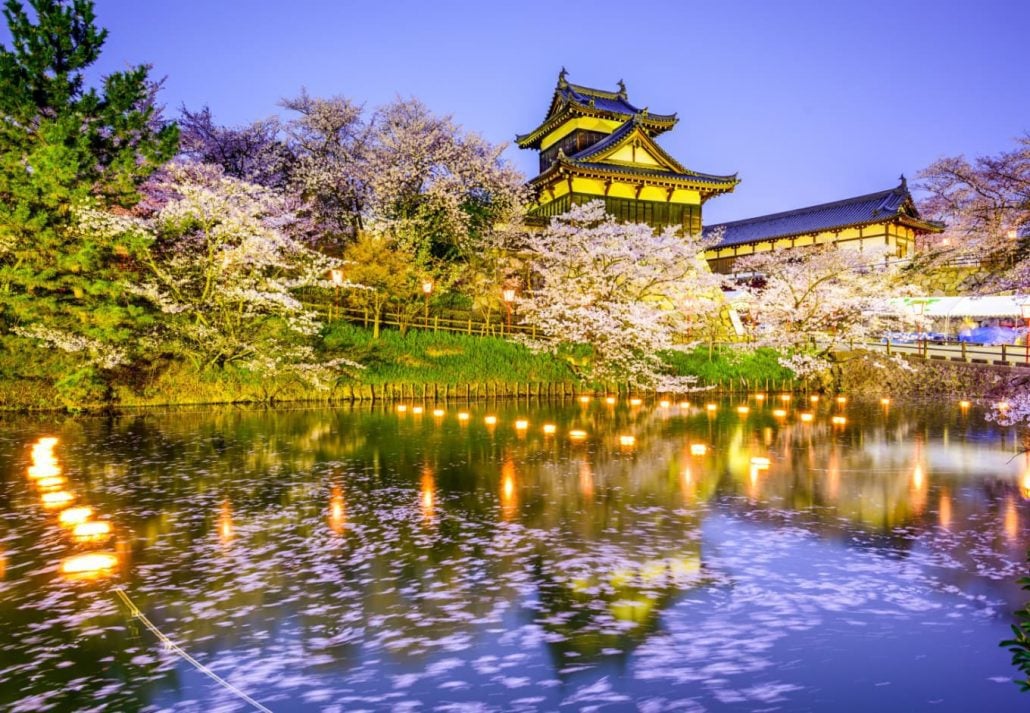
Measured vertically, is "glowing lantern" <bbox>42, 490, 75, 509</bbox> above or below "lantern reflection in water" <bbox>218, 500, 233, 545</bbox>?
above

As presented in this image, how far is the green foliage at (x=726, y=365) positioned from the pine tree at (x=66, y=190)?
20.5 m

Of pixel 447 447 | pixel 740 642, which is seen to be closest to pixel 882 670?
pixel 740 642

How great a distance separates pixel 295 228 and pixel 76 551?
21212mm

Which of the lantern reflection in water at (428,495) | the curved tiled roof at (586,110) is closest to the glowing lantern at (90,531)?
the lantern reflection in water at (428,495)

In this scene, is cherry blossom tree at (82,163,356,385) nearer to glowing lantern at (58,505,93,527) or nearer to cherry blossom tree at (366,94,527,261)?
cherry blossom tree at (366,94,527,261)

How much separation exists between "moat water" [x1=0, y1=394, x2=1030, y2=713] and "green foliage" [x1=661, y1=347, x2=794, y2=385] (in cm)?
1386

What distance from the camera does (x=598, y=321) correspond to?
23938 millimetres

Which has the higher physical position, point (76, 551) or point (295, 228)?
point (295, 228)

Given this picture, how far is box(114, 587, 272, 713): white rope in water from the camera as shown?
4621mm

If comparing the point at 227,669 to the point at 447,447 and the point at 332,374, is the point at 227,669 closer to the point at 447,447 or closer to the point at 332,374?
the point at 447,447

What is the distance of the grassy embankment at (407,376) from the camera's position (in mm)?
20297

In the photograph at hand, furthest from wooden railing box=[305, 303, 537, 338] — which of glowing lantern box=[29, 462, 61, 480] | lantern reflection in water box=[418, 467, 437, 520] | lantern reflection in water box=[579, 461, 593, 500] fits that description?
lantern reflection in water box=[579, 461, 593, 500]

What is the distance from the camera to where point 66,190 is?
17.7m

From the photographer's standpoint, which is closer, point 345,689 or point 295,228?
point 345,689
